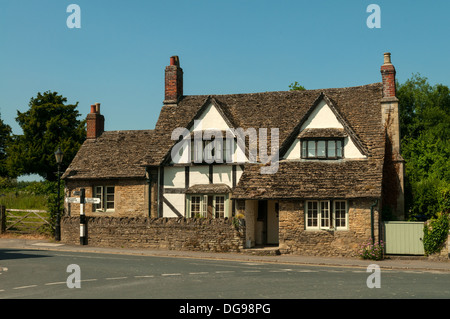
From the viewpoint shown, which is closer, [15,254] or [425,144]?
[15,254]

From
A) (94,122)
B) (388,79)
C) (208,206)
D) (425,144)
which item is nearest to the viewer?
(388,79)

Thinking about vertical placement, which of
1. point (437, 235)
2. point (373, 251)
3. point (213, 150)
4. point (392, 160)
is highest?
point (213, 150)

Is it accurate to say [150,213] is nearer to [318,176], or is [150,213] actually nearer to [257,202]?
[257,202]

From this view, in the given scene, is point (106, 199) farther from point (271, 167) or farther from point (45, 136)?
point (45, 136)

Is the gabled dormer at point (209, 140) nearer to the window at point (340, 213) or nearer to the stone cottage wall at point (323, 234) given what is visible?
the stone cottage wall at point (323, 234)

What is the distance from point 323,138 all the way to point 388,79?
5.00 metres

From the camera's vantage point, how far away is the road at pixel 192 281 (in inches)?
484

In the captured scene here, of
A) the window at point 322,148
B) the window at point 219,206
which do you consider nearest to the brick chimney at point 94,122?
the window at point 219,206

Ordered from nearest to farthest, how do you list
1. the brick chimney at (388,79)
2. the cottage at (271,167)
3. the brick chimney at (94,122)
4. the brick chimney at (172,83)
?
the cottage at (271,167), the brick chimney at (388,79), the brick chimney at (172,83), the brick chimney at (94,122)

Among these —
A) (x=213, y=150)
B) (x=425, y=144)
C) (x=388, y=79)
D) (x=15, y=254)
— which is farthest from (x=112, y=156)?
(x=425, y=144)

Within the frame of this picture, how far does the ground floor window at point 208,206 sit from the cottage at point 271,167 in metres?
0.06

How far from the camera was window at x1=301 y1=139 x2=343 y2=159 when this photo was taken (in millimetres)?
26547

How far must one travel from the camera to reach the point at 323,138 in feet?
87.9

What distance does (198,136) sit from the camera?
28688mm
